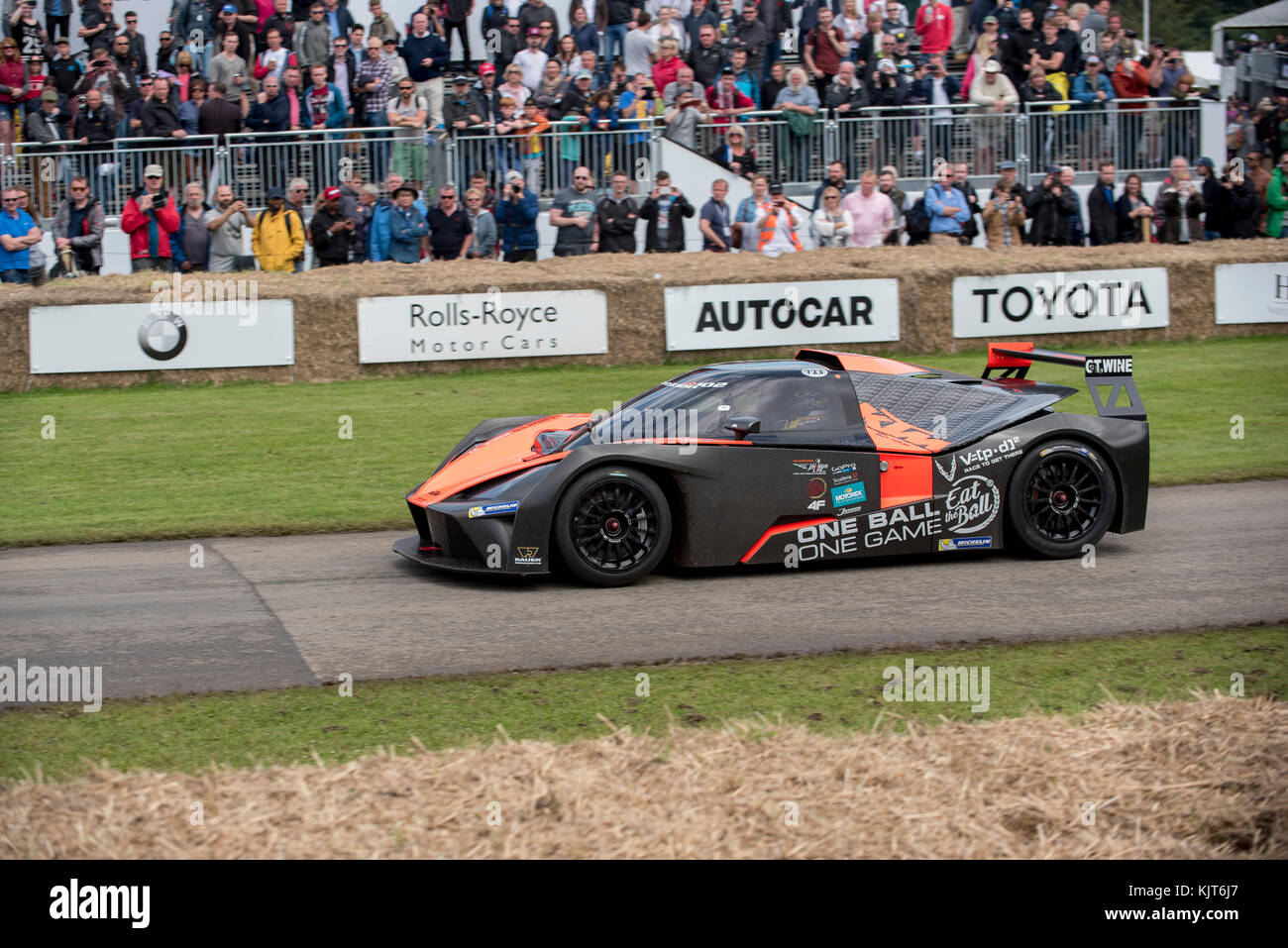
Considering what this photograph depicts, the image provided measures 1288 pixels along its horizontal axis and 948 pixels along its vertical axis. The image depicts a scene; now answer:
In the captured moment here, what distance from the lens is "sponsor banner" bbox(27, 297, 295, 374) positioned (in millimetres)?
15328

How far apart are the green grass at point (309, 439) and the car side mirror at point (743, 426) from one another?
119 inches

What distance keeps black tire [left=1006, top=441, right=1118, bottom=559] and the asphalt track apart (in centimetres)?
18

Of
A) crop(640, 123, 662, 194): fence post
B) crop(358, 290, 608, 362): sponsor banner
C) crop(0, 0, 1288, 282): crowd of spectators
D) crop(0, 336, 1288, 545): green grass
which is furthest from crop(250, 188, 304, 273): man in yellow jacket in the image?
crop(640, 123, 662, 194): fence post

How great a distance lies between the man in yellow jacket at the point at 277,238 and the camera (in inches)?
685

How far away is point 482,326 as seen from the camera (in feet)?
53.3

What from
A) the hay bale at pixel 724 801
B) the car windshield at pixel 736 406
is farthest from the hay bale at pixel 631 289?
the hay bale at pixel 724 801

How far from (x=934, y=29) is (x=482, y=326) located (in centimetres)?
1067

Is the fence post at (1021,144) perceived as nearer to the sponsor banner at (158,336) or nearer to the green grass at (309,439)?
the green grass at (309,439)

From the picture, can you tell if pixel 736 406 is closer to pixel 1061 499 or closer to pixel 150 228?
pixel 1061 499

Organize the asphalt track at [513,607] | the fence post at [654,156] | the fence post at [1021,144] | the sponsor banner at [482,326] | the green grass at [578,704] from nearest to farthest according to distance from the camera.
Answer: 1. the green grass at [578,704]
2. the asphalt track at [513,607]
3. the sponsor banner at [482,326]
4. the fence post at [654,156]
5. the fence post at [1021,144]

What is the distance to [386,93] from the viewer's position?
780 inches
